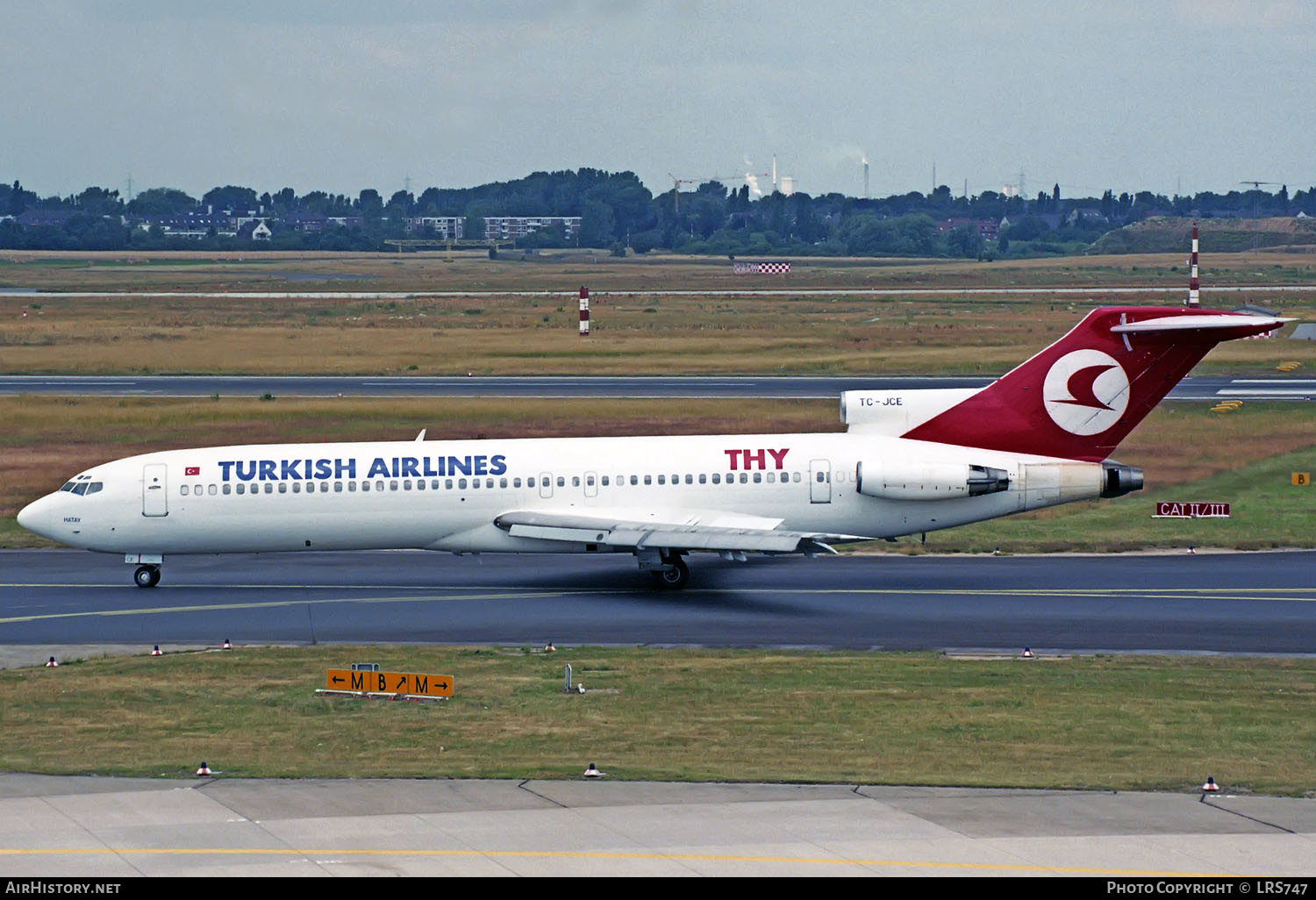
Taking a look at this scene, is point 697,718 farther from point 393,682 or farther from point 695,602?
point 695,602

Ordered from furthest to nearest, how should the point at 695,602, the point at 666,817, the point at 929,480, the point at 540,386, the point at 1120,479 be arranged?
the point at 540,386
the point at 1120,479
the point at 929,480
the point at 695,602
the point at 666,817

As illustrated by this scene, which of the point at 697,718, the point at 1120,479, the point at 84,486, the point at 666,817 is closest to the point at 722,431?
the point at 1120,479

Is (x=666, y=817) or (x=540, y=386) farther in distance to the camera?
(x=540, y=386)

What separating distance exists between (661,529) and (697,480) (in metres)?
2.06

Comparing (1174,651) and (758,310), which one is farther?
(758,310)

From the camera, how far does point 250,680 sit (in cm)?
2927

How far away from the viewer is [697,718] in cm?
2592

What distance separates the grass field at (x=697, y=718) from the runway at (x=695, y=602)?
196 cm

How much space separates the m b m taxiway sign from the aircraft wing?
9.68m

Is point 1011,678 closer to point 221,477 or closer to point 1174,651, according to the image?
point 1174,651

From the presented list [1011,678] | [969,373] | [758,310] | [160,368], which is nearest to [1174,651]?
[1011,678]

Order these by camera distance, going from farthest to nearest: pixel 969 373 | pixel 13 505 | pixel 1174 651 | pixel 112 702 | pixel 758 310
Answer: pixel 758 310
pixel 969 373
pixel 13 505
pixel 1174 651
pixel 112 702

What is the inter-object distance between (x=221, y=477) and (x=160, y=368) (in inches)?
1951

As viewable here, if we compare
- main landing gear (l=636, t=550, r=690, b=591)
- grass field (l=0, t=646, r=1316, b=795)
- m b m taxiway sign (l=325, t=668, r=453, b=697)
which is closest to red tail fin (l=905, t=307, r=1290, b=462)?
main landing gear (l=636, t=550, r=690, b=591)
